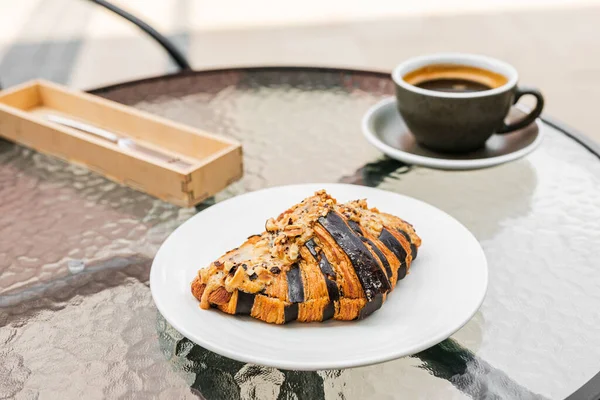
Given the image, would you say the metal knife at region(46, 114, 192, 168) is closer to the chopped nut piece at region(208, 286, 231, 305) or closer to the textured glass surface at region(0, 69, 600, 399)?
the textured glass surface at region(0, 69, 600, 399)

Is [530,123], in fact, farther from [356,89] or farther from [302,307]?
[302,307]

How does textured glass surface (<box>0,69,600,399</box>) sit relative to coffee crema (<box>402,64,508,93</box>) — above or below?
below

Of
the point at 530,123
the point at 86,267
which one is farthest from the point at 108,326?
the point at 530,123

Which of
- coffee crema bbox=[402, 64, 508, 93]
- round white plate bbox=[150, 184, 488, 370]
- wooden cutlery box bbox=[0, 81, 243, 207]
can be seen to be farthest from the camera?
coffee crema bbox=[402, 64, 508, 93]

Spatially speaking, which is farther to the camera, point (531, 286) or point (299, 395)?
point (531, 286)

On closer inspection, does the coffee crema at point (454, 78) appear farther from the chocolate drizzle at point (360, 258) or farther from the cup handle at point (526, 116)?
the chocolate drizzle at point (360, 258)

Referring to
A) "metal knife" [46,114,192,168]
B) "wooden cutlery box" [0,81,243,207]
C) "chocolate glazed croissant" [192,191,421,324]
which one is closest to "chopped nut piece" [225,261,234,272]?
"chocolate glazed croissant" [192,191,421,324]

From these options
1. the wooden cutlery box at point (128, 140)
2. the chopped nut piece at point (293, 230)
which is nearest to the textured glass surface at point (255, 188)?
the wooden cutlery box at point (128, 140)
